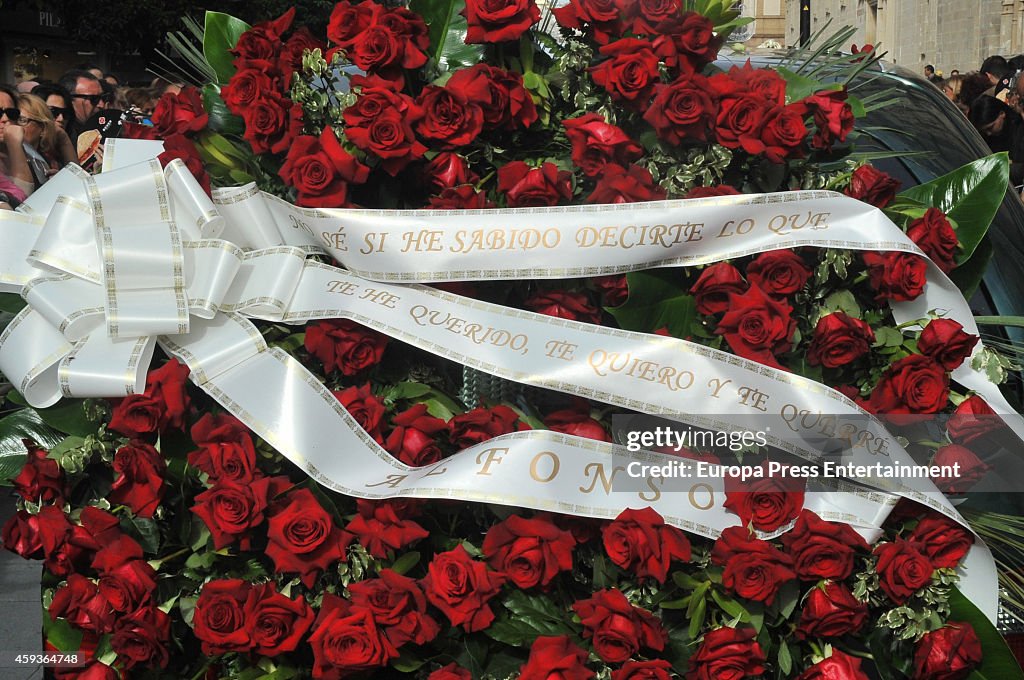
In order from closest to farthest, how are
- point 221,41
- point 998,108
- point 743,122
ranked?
1. point 743,122
2. point 221,41
3. point 998,108

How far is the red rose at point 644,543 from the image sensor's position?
163cm

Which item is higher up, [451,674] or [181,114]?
[181,114]

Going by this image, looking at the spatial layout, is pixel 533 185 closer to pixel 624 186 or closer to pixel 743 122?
pixel 624 186

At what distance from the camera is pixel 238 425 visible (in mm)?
1841

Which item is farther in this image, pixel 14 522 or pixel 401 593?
pixel 14 522

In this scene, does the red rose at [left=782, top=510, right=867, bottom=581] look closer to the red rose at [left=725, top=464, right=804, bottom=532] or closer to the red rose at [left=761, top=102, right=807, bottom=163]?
the red rose at [left=725, top=464, right=804, bottom=532]

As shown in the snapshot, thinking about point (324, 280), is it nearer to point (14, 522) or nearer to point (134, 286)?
point (134, 286)

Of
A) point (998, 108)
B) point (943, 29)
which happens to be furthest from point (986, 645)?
point (943, 29)

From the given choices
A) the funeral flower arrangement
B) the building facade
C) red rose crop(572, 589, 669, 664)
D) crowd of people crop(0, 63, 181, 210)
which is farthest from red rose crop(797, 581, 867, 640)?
the building facade

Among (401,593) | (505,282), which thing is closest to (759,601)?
(401,593)

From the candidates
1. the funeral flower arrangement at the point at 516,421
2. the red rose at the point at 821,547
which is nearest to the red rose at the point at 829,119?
the funeral flower arrangement at the point at 516,421

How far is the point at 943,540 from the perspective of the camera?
5.71 ft

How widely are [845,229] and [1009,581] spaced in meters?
0.68

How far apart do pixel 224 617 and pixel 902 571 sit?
3.35ft
